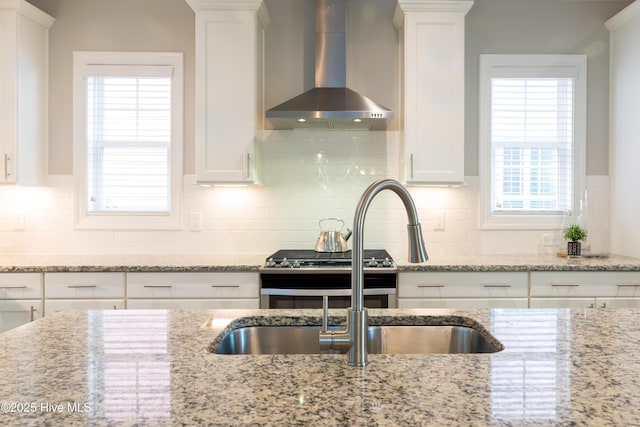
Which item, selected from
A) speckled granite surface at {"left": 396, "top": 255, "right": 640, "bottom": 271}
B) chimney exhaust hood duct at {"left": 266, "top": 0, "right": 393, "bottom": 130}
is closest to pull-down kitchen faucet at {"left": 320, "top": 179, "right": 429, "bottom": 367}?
speckled granite surface at {"left": 396, "top": 255, "right": 640, "bottom": 271}

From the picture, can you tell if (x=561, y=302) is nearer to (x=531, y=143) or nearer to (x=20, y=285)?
(x=531, y=143)

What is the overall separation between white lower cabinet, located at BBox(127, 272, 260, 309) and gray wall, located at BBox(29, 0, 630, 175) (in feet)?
3.23

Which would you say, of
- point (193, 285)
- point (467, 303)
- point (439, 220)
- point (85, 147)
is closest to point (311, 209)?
point (439, 220)

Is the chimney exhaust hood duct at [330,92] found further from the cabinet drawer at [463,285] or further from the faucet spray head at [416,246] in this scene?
the faucet spray head at [416,246]

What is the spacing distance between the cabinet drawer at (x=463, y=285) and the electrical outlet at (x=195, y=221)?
62.3 inches

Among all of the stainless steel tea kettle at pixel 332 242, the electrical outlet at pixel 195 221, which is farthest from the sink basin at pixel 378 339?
the electrical outlet at pixel 195 221

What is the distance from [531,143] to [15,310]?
375 centimetres

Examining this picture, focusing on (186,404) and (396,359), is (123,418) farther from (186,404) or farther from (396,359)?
(396,359)

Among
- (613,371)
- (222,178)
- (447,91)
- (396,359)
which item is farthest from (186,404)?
(447,91)

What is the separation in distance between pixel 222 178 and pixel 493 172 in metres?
2.04

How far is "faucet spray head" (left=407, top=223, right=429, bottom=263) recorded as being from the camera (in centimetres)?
108

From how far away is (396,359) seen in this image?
43.7 inches

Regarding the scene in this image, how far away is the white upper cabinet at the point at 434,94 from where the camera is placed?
333 centimetres

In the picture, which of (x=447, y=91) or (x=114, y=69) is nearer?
(x=447, y=91)
